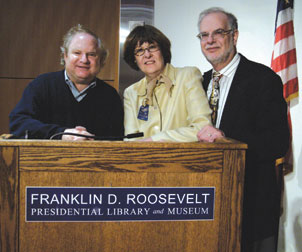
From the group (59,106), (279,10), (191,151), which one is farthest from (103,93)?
(279,10)

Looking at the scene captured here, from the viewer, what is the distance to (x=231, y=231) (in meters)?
1.24

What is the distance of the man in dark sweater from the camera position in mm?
1861

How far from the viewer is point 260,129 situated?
182cm

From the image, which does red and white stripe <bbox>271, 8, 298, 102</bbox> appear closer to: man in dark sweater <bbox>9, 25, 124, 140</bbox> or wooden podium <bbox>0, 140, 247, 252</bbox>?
man in dark sweater <bbox>9, 25, 124, 140</bbox>

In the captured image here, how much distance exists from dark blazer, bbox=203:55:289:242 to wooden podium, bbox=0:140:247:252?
531 mm

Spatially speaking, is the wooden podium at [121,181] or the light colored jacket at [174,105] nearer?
the wooden podium at [121,181]

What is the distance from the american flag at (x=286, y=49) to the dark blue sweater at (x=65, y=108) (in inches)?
60.9

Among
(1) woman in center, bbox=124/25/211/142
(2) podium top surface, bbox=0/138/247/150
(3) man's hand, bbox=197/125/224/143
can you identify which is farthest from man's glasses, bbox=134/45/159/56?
(2) podium top surface, bbox=0/138/247/150

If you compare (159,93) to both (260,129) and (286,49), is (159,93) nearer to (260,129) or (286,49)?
(260,129)

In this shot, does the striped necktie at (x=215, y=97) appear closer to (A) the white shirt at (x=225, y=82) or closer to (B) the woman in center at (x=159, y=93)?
(A) the white shirt at (x=225, y=82)

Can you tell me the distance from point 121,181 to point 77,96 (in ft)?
2.83

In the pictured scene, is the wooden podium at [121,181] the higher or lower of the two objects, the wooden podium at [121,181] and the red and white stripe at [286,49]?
the lower

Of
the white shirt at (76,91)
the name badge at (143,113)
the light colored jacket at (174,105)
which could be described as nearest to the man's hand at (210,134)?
the light colored jacket at (174,105)

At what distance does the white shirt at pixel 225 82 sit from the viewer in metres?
1.93
